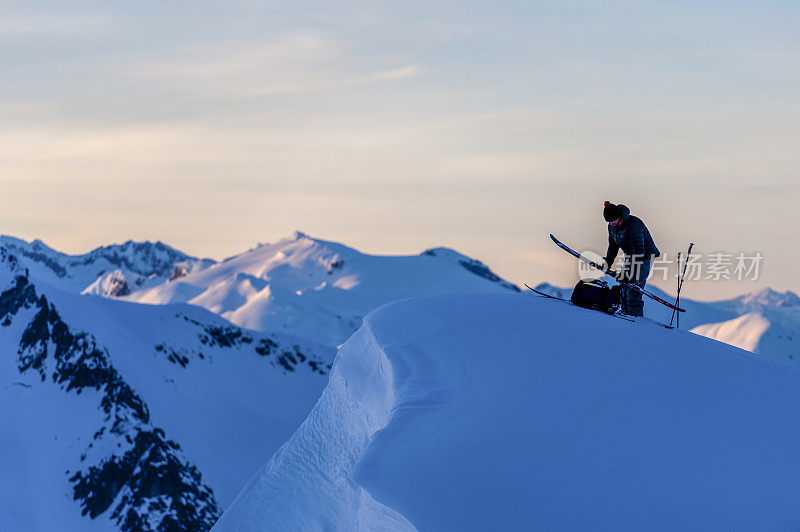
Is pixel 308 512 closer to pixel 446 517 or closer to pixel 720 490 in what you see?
pixel 446 517

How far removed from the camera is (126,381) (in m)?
110

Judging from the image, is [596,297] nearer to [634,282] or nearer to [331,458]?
[634,282]

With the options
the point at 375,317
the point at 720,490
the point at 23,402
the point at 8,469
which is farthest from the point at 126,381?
the point at 720,490

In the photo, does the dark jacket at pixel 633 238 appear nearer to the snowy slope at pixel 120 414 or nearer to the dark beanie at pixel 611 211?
the dark beanie at pixel 611 211

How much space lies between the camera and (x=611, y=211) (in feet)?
61.6

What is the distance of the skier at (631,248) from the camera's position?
18.6 metres

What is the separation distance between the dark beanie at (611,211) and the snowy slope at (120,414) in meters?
78.7

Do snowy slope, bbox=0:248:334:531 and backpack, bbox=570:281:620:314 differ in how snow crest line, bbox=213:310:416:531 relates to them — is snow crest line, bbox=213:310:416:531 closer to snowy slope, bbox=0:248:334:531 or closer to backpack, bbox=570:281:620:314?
backpack, bbox=570:281:620:314

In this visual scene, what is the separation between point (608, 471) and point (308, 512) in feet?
18.2

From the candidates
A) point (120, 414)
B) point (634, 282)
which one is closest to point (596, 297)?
point (634, 282)

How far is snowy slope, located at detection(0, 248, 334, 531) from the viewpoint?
9319cm

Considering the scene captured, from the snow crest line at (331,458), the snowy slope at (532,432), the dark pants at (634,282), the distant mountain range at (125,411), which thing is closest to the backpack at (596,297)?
the dark pants at (634,282)

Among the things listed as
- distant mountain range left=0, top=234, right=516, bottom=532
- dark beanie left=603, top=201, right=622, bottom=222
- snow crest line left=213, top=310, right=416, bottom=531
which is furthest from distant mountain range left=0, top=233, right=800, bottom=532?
dark beanie left=603, top=201, right=622, bottom=222

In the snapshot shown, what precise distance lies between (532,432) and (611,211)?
8164 mm
